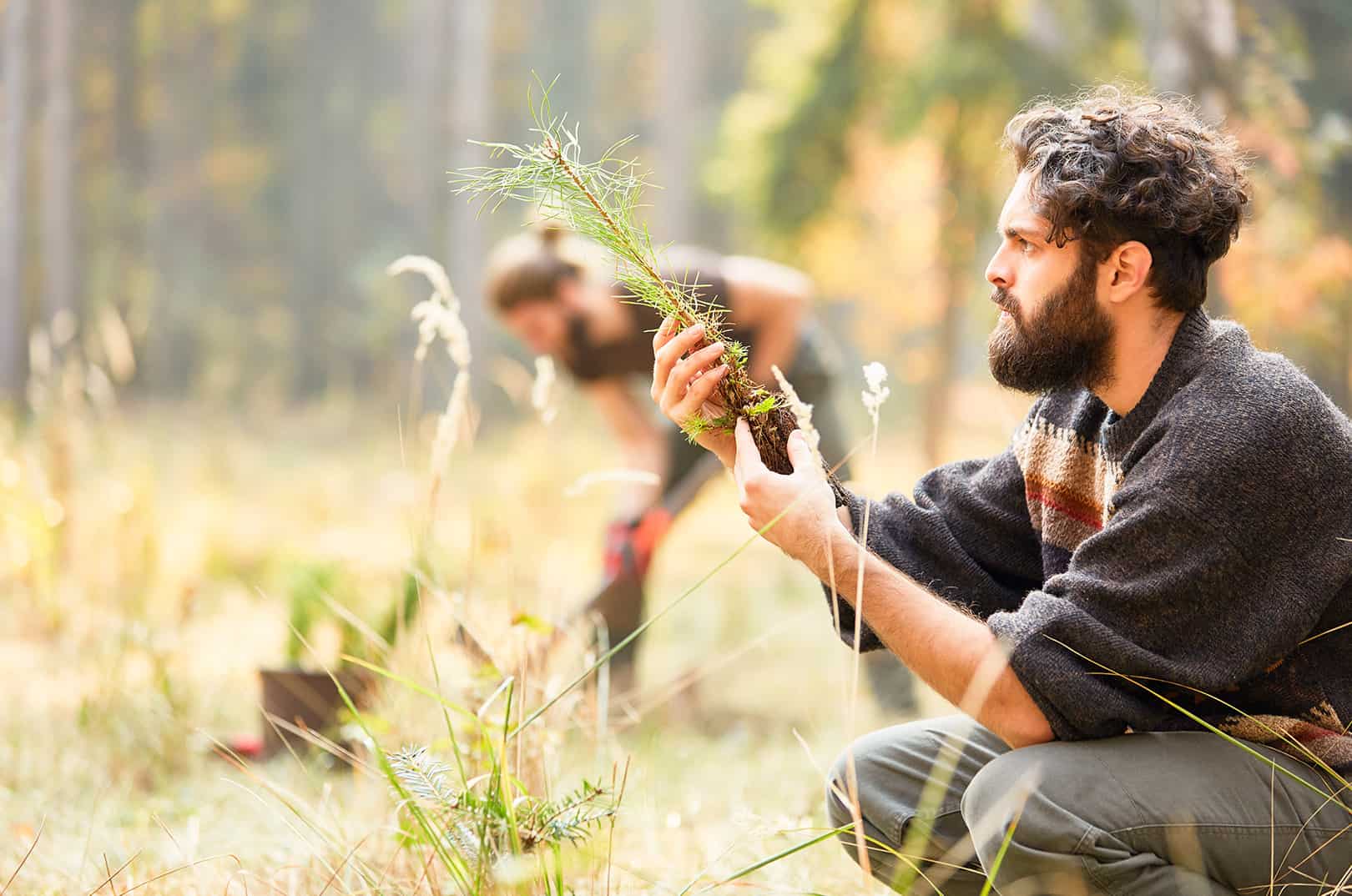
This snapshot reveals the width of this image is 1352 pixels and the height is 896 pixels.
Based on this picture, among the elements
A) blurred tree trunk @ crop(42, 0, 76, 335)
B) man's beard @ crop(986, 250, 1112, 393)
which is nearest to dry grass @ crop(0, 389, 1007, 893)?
man's beard @ crop(986, 250, 1112, 393)

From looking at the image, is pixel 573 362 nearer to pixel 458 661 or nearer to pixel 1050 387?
pixel 458 661

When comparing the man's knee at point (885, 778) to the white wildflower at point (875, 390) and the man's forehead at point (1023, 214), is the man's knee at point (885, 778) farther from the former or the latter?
the man's forehead at point (1023, 214)

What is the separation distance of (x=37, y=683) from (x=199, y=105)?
1622 cm

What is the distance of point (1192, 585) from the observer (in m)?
1.41

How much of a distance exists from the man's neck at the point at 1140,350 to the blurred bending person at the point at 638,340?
6.74 ft

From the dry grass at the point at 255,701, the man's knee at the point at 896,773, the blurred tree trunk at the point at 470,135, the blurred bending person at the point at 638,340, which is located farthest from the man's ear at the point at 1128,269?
the blurred tree trunk at the point at 470,135

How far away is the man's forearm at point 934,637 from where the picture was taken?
143cm

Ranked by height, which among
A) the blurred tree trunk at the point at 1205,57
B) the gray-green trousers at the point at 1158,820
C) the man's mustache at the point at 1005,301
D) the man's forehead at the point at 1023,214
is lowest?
the gray-green trousers at the point at 1158,820

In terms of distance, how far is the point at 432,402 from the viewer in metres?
11.6

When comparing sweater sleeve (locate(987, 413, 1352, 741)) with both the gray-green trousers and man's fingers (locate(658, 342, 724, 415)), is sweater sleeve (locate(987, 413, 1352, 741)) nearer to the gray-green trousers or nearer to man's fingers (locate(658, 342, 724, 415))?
the gray-green trousers

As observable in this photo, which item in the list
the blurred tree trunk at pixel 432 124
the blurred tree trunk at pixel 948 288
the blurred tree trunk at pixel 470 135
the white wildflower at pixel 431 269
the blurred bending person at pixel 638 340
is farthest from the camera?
the blurred tree trunk at pixel 432 124

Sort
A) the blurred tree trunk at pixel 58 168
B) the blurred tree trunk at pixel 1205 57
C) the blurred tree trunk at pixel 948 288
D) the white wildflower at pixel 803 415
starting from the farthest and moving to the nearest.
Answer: the blurred tree trunk at pixel 58 168 < the blurred tree trunk at pixel 948 288 < the blurred tree trunk at pixel 1205 57 < the white wildflower at pixel 803 415

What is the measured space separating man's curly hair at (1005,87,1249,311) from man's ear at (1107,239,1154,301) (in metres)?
0.01

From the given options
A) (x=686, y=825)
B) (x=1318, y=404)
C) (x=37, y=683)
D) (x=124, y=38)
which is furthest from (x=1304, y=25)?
(x=124, y=38)
